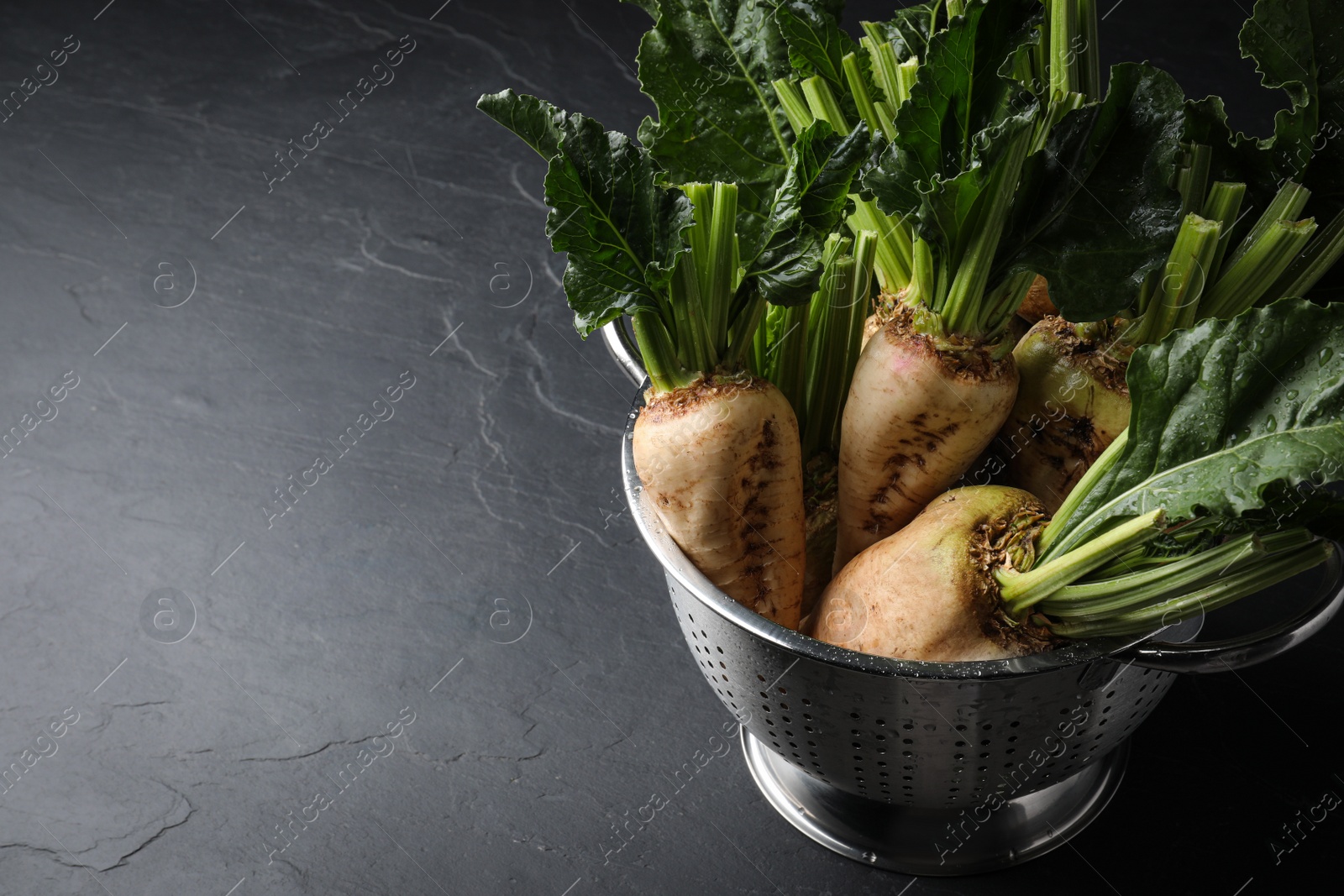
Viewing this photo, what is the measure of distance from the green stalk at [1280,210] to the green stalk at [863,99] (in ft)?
1.14

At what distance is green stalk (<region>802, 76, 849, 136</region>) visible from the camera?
3.87 feet

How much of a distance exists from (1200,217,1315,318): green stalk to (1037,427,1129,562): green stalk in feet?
0.57

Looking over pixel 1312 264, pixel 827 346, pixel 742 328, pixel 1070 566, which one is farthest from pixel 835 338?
pixel 1312 264

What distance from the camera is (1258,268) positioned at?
107 cm

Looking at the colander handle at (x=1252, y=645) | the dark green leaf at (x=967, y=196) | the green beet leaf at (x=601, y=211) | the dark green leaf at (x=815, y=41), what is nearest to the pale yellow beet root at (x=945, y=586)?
the colander handle at (x=1252, y=645)

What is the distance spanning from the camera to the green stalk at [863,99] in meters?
1.17

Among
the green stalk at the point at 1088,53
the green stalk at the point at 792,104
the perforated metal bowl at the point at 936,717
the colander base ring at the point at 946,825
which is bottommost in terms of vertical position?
the colander base ring at the point at 946,825

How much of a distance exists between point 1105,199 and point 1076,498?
270 mm

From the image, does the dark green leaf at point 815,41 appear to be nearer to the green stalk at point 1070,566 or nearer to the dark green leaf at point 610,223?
the dark green leaf at point 610,223

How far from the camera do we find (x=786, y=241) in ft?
3.47

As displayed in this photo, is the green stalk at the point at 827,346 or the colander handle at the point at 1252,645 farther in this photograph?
the green stalk at the point at 827,346

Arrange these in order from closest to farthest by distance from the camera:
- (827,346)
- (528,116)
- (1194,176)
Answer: (528,116) < (1194,176) < (827,346)

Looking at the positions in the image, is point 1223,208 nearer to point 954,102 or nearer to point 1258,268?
point 1258,268

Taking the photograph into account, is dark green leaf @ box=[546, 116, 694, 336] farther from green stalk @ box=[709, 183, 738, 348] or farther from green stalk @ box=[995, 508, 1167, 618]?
green stalk @ box=[995, 508, 1167, 618]
